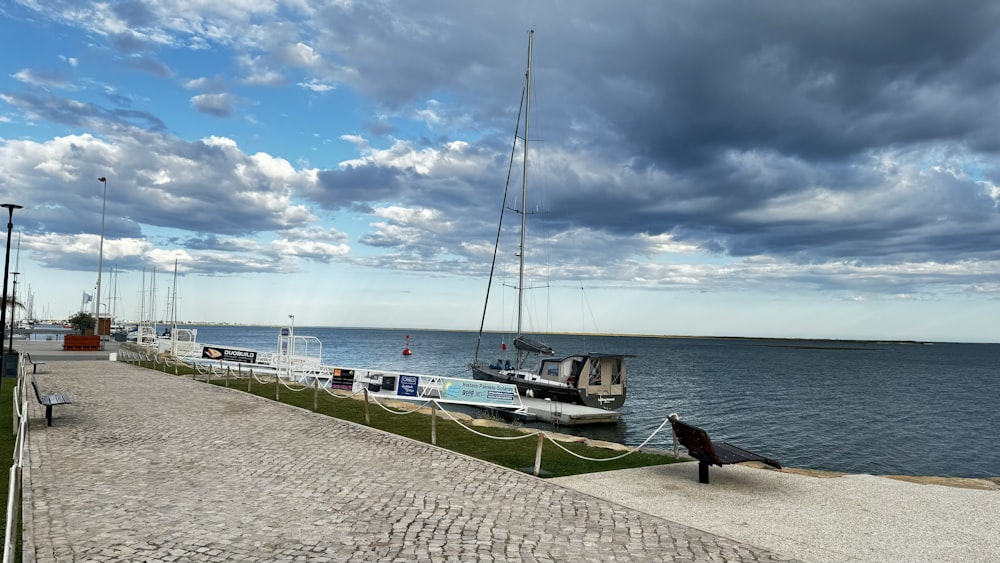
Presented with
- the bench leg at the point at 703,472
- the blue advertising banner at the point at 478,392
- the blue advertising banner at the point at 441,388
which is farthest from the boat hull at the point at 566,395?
the bench leg at the point at 703,472

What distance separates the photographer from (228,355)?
35781mm

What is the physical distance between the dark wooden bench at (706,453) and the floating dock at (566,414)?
1725 cm

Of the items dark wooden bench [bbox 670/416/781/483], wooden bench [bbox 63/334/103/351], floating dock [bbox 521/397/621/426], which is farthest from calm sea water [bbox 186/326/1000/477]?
wooden bench [bbox 63/334/103/351]

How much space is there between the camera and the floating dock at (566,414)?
1138 inches

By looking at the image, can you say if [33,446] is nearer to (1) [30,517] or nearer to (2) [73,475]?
(2) [73,475]

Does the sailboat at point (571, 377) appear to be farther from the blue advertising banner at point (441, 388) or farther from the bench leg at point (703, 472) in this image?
the bench leg at point (703, 472)

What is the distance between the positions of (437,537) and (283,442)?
7.60 m

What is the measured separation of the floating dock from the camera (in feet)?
94.8

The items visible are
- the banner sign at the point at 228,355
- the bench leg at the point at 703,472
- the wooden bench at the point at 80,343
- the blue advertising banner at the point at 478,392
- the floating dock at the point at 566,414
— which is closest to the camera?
Result: the bench leg at the point at 703,472

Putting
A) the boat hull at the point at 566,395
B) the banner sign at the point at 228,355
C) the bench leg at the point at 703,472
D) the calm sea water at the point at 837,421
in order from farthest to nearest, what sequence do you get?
the banner sign at the point at 228,355 < the boat hull at the point at 566,395 < the calm sea water at the point at 837,421 < the bench leg at the point at 703,472

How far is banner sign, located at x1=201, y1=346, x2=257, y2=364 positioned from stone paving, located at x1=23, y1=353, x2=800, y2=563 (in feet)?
68.8

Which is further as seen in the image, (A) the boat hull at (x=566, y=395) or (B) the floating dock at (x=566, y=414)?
(A) the boat hull at (x=566, y=395)

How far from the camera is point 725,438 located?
29.6 m

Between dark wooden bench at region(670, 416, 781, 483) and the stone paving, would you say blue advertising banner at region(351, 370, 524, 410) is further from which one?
dark wooden bench at region(670, 416, 781, 483)
